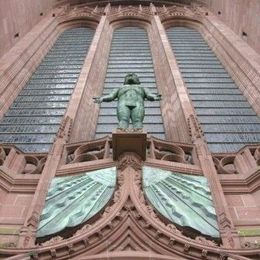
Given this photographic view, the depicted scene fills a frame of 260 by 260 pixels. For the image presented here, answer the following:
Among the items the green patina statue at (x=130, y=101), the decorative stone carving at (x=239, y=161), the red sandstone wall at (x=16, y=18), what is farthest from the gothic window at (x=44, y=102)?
the decorative stone carving at (x=239, y=161)

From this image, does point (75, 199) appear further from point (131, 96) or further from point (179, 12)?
point (179, 12)

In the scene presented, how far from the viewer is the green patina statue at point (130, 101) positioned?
11.4m

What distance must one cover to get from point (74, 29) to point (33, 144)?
17.7 meters

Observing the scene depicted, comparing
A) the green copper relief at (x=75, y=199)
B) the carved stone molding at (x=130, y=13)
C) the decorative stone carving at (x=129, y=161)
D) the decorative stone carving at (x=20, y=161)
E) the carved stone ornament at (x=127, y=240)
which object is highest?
the carved stone molding at (x=130, y=13)

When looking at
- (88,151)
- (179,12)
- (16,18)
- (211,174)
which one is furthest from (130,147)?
(179,12)

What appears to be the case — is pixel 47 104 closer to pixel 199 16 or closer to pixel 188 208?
pixel 188 208

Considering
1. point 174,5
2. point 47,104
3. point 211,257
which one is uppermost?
point 174,5

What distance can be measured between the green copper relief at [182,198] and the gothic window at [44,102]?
517 cm

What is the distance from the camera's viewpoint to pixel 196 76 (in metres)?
→ 21.4

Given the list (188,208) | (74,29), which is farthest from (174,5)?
(188,208)

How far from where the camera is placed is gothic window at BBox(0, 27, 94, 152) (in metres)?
15.5

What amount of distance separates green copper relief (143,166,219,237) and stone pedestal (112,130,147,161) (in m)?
0.39

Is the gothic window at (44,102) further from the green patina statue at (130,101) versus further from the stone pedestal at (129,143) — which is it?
the stone pedestal at (129,143)

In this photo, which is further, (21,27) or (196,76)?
(21,27)
